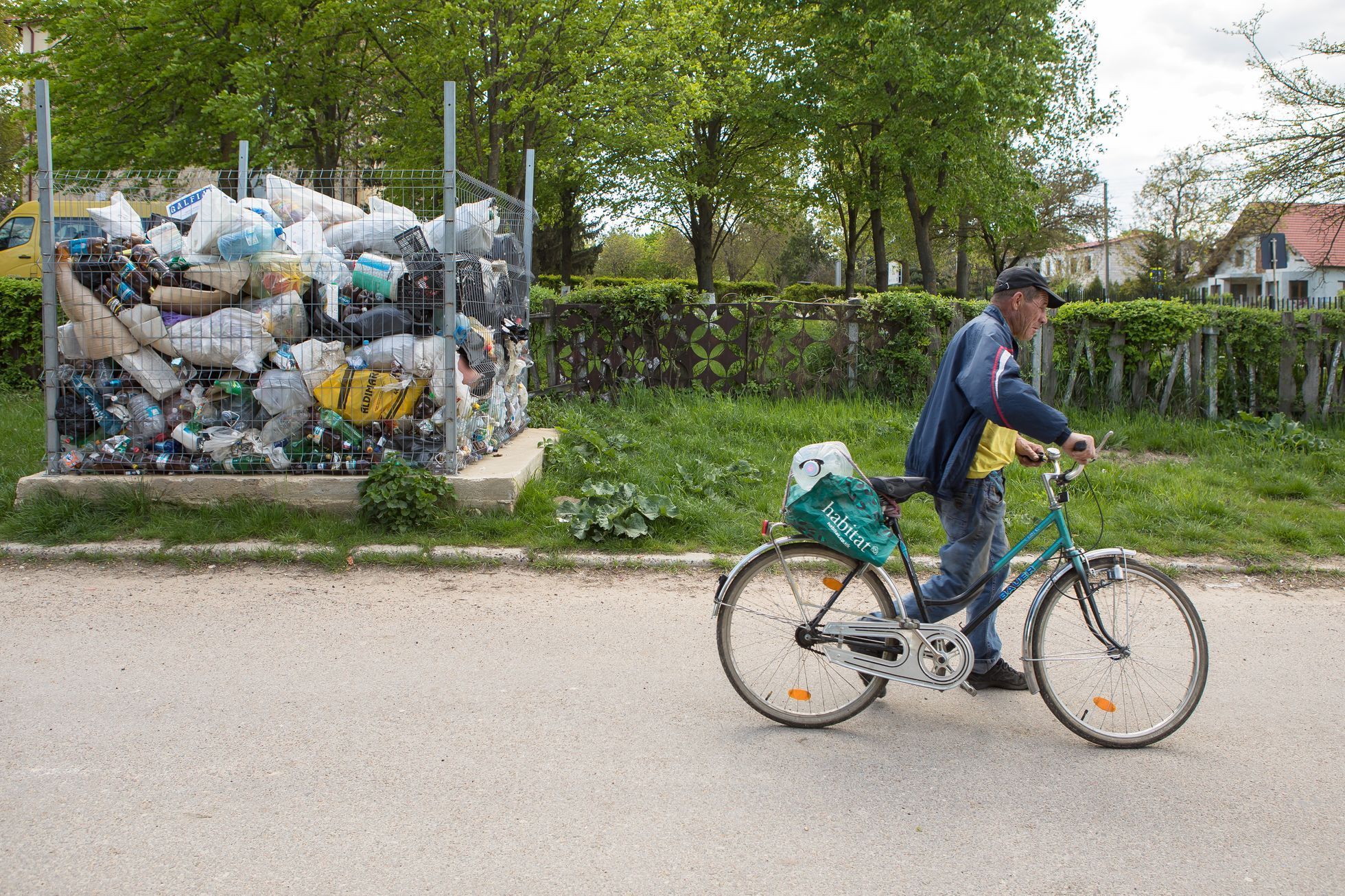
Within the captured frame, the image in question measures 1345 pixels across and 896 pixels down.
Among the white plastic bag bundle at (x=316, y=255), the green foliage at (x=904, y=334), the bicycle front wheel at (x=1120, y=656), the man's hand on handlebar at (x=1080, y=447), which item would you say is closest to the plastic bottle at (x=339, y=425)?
the white plastic bag bundle at (x=316, y=255)

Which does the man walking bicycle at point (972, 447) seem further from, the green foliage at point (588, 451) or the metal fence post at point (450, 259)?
the green foliage at point (588, 451)

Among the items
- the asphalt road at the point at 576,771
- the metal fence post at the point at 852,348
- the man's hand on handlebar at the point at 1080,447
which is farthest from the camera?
the metal fence post at the point at 852,348

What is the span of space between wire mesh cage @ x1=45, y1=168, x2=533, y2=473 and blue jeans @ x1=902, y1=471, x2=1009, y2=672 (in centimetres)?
399

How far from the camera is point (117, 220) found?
7.08 m

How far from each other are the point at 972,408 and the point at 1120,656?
1.16 m

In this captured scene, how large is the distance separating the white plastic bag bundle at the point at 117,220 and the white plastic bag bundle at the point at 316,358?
1.55m

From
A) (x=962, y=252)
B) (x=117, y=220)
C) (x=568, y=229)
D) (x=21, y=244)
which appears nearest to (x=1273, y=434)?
(x=117, y=220)

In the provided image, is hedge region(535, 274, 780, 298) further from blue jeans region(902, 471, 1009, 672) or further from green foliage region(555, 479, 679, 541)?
blue jeans region(902, 471, 1009, 672)

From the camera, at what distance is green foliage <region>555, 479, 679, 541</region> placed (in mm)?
6598

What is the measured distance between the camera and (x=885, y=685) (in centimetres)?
406

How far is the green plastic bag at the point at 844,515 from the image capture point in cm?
376

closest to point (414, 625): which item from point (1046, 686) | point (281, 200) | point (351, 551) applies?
point (351, 551)

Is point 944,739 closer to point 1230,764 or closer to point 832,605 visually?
point 832,605

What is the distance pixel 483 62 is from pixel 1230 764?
55.7ft
